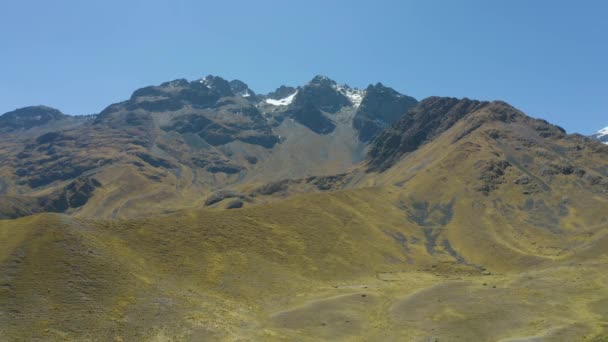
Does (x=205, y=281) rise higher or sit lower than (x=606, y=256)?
lower

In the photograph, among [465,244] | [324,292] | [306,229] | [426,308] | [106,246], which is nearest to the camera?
[426,308]

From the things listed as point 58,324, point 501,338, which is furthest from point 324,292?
point 58,324

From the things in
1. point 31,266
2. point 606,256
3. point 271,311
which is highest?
point 606,256

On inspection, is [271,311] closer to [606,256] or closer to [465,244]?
[606,256]

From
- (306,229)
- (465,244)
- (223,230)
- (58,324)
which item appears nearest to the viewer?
(58,324)

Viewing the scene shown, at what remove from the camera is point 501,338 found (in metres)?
78.4

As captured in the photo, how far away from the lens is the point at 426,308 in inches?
3863

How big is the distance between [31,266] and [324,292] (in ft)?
195

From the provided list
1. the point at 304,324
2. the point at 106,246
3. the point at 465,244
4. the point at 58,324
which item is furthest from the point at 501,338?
the point at 465,244

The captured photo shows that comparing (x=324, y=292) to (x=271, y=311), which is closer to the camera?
(x=271, y=311)

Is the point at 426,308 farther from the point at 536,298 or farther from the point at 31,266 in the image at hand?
the point at 31,266

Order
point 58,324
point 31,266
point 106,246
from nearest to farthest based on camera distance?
point 58,324 → point 31,266 → point 106,246

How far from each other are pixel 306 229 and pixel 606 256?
277 ft

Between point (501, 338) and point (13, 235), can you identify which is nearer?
point (501, 338)
